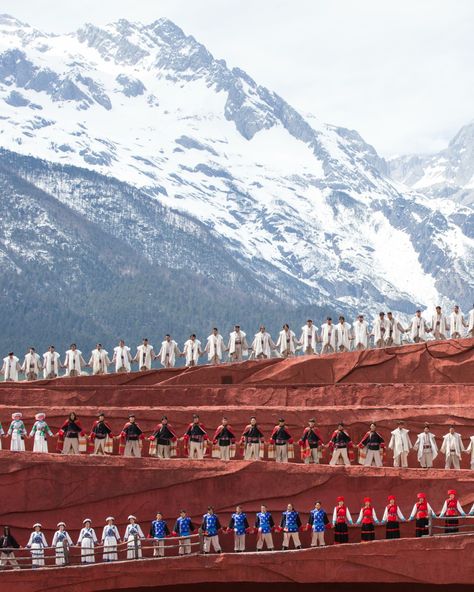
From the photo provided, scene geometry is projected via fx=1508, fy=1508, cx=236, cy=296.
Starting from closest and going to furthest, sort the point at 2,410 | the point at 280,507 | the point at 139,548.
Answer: the point at 139,548, the point at 280,507, the point at 2,410

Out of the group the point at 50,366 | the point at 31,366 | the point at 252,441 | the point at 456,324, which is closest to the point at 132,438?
the point at 252,441

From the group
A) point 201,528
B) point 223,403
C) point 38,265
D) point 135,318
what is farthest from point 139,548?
point 38,265

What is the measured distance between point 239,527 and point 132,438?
6477mm

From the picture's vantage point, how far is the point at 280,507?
47938mm

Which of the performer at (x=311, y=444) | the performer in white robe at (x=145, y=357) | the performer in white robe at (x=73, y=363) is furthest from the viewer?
the performer in white robe at (x=145, y=357)

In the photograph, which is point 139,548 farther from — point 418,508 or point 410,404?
point 410,404

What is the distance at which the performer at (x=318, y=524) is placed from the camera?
44.8 meters

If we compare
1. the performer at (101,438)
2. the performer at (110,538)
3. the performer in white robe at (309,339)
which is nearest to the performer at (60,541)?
the performer at (110,538)

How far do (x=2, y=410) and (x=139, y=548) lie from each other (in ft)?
35.1

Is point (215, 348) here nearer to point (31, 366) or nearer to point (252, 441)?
point (31, 366)

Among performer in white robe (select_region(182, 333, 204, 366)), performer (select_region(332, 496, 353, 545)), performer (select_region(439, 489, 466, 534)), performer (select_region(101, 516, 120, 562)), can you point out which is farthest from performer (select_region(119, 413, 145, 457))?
performer (select_region(439, 489, 466, 534))

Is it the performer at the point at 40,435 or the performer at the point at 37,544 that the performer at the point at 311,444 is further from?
the performer at the point at 37,544

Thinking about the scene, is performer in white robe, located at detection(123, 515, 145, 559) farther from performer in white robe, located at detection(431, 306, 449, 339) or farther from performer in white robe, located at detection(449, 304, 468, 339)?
performer in white robe, located at detection(449, 304, 468, 339)

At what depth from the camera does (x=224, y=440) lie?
1943 inches
